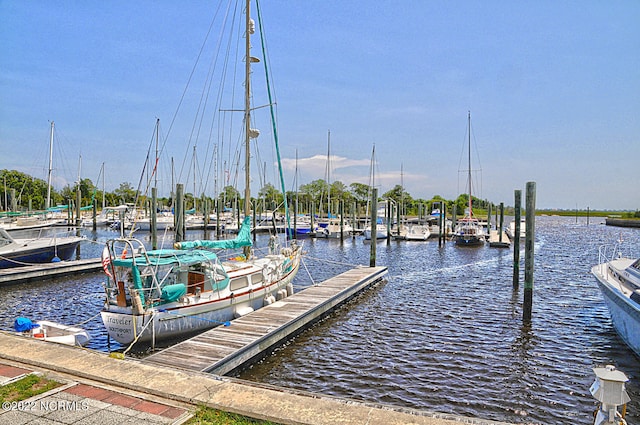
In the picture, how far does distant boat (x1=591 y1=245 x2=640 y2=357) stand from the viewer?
12773 millimetres

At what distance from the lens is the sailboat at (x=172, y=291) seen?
12789mm

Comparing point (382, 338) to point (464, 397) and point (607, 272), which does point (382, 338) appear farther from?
point (607, 272)

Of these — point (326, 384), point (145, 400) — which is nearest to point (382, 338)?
point (326, 384)

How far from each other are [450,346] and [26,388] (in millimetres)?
11880

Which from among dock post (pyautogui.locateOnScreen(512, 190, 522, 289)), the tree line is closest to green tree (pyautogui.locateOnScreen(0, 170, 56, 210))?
the tree line

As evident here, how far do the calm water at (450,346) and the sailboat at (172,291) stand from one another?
7.57ft

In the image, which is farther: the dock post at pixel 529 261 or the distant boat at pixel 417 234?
the distant boat at pixel 417 234

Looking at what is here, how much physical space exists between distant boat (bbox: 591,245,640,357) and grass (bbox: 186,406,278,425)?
11595 millimetres

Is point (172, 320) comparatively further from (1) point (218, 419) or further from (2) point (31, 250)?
(2) point (31, 250)

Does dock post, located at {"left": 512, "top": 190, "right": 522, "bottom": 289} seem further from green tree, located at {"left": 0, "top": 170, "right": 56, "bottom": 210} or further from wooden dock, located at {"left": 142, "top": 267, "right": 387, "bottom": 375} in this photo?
green tree, located at {"left": 0, "top": 170, "right": 56, "bottom": 210}

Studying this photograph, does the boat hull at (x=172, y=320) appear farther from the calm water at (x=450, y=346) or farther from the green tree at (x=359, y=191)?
the green tree at (x=359, y=191)

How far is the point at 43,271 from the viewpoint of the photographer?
80.4 feet


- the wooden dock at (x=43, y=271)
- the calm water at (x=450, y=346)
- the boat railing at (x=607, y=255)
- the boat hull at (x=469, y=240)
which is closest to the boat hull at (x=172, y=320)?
the calm water at (x=450, y=346)

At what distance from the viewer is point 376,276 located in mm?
25203
